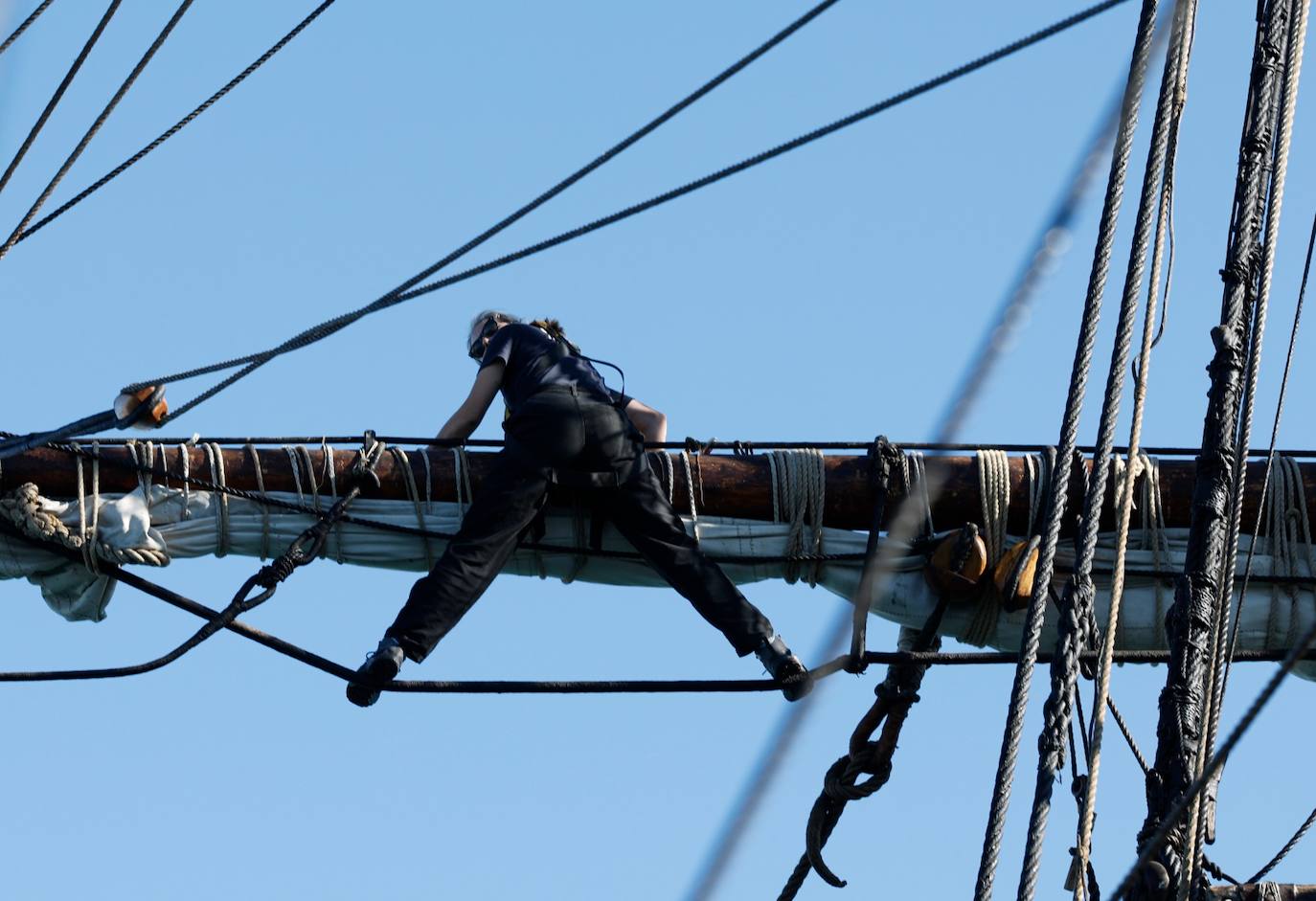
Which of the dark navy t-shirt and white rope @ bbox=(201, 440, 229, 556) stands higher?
the dark navy t-shirt

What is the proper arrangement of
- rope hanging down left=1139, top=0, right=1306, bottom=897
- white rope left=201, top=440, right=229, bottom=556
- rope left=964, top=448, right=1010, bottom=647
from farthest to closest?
white rope left=201, top=440, right=229, bottom=556
rope left=964, top=448, right=1010, bottom=647
rope hanging down left=1139, top=0, right=1306, bottom=897

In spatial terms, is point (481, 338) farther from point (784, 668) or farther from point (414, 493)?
point (784, 668)

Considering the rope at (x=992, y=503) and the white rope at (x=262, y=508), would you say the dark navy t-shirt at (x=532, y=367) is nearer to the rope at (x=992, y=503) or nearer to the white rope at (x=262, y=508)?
the white rope at (x=262, y=508)

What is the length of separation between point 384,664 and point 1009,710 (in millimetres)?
2373

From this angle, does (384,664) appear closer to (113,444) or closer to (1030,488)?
(113,444)

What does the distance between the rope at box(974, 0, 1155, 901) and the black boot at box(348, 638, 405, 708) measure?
7.47 ft

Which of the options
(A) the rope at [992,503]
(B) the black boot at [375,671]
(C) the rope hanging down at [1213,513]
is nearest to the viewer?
(C) the rope hanging down at [1213,513]

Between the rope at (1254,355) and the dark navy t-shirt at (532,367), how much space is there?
244cm

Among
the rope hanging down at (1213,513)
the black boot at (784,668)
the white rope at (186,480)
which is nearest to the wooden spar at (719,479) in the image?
the white rope at (186,480)

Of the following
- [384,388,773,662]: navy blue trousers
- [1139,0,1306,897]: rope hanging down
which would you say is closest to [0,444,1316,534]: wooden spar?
[384,388,773,662]: navy blue trousers

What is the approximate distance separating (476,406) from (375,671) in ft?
4.32

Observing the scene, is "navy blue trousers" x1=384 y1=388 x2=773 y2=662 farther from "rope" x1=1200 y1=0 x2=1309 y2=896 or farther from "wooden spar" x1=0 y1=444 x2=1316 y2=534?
"rope" x1=1200 y1=0 x2=1309 y2=896

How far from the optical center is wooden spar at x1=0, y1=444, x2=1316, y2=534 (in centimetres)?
928

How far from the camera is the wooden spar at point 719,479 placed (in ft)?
30.5
